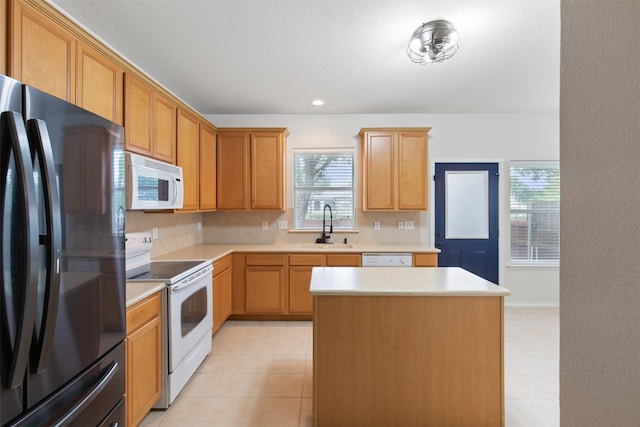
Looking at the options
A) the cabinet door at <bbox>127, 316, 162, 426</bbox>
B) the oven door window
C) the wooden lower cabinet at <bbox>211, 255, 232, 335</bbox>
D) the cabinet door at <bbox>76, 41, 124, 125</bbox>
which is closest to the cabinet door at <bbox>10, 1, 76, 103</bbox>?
the cabinet door at <bbox>76, 41, 124, 125</bbox>

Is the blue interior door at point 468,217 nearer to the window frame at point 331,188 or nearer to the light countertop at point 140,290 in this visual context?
the window frame at point 331,188

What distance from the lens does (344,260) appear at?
11.1 feet

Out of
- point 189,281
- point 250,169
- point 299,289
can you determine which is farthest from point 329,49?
point 299,289

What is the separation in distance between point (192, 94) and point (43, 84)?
198 centimetres

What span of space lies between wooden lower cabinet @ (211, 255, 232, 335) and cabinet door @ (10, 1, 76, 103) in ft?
6.18

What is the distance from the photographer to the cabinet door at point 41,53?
130 centimetres

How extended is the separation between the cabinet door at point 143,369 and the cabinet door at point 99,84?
4.50 feet

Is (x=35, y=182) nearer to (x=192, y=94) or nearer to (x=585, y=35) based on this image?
(x=585, y=35)

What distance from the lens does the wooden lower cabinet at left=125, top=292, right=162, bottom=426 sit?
161 cm

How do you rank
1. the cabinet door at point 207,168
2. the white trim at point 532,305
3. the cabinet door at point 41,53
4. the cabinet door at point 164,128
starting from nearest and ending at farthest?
the cabinet door at point 41,53, the cabinet door at point 164,128, the cabinet door at point 207,168, the white trim at point 532,305

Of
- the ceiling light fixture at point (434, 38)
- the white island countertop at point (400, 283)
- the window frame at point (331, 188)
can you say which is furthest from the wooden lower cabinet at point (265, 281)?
the ceiling light fixture at point (434, 38)

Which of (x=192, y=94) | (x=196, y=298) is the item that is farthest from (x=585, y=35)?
(x=192, y=94)

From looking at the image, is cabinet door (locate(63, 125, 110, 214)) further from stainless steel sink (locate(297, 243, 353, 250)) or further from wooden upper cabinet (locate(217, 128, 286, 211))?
stainless steel sink (locate(297, 243, 353, 250))

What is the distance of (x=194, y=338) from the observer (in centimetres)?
233
